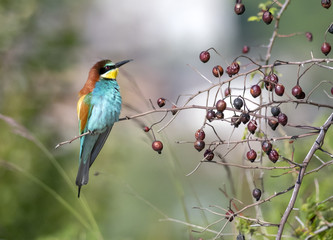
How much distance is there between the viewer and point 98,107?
223 cm

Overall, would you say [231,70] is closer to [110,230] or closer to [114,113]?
[114,113]

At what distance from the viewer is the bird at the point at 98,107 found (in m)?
2.14

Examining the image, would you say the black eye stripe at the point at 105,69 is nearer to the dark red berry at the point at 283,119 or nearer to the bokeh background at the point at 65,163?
the bokeh background at the point at 65,163

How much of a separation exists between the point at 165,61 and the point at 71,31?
8779mm

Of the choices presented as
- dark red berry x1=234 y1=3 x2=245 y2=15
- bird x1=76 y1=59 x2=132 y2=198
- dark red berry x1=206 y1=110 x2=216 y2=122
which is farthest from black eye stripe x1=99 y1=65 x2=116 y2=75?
dark red berry x1=206 y1=110 x2=216 y2=122

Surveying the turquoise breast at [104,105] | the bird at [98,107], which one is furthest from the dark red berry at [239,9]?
the turquoise breast at [104,105]

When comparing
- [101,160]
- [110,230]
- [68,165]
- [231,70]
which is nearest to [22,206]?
[68,165]

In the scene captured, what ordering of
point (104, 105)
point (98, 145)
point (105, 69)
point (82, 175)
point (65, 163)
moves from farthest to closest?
point (65, 163)
point (105, 69)
point (104, 105)
point (98, 145)
point (82, 175)

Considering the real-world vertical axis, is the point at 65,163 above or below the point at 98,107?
below

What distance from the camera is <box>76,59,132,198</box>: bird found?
2.14m

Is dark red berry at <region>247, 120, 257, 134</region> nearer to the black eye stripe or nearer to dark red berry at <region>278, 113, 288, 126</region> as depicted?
dark red berry at <region>278, 113, 288, 126</region>

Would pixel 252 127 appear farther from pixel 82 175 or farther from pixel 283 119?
pixel 82 175

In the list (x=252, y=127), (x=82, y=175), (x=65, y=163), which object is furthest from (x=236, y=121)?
(x=65, y=163)

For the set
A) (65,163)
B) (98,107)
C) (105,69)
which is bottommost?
(65,163)
